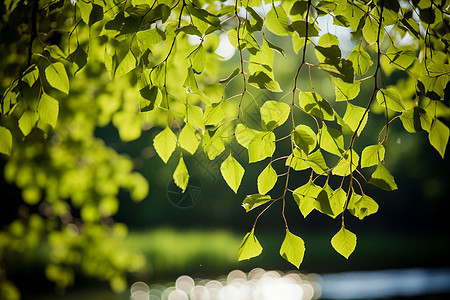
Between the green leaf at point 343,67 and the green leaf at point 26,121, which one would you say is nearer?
the green leaf at point 343,67

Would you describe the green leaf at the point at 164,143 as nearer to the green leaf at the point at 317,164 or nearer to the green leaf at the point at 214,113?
the green leaf at the point at 214,113

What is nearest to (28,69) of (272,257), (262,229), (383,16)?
(383,16)

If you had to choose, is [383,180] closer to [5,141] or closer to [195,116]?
[195,116]

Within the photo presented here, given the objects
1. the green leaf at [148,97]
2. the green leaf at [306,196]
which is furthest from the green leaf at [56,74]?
the green leaf at [306,196]

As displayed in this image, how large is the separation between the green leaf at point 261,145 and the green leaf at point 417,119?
0.25 metres

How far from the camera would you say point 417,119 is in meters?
0.70

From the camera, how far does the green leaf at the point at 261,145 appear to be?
700mm

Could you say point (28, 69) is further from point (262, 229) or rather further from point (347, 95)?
point (262, 229)

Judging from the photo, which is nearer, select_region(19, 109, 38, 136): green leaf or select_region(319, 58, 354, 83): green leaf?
select_region(319, 58, 354, 83): green leaf

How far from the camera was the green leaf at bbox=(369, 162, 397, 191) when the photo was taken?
687 millimetres

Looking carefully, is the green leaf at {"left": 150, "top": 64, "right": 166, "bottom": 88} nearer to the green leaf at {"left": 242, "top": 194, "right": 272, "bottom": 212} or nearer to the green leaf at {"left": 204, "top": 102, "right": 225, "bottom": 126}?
the green leaf at {"left": 204, "top": 102, "right": 225, "bottom": 126}

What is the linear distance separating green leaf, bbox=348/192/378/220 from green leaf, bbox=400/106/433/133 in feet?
0.50

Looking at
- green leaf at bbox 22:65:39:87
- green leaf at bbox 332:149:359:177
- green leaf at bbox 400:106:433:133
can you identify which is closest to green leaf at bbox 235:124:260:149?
green leaf at bbox 332:149:359:177

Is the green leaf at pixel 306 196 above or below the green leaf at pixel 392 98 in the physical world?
below
